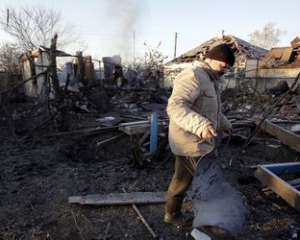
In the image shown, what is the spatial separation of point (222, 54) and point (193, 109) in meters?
0.54

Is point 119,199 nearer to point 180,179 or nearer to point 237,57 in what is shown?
point 180,179

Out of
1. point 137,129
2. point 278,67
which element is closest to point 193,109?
point 137,129

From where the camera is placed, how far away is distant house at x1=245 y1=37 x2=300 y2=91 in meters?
13.8

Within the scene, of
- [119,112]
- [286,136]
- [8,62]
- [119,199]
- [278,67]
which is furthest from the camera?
[8,62]

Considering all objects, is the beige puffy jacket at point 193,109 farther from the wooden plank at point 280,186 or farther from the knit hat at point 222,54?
the wooden plank at point 280,186

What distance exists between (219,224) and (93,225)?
1.44 meters

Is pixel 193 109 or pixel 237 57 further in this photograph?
pixel 237 57

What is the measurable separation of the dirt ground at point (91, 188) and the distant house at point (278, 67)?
10.2 metres

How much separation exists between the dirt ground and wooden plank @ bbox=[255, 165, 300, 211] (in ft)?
0.65

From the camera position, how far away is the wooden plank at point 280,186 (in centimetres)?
294

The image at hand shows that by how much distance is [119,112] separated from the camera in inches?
419

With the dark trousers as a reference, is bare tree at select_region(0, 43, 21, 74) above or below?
above

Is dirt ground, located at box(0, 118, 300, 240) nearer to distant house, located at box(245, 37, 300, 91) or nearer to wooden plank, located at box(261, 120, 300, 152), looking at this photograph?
wooden plank, located at box(261, 120, 300, 152)

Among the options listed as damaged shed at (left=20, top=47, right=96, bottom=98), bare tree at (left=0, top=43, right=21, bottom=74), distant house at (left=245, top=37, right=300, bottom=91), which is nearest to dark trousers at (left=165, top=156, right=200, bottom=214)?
damaged shed at (left=20, top=47, right=96, bottom=98)
